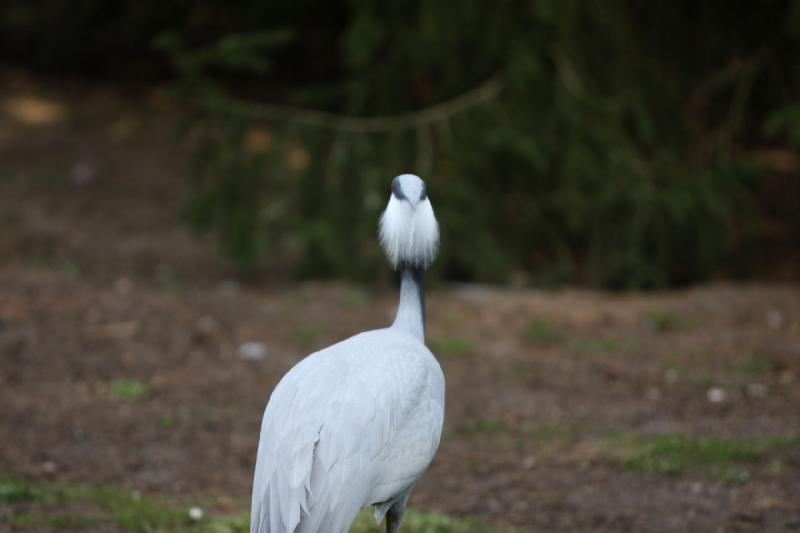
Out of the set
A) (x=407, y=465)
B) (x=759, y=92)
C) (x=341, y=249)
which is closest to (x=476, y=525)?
(x=407, y=465)

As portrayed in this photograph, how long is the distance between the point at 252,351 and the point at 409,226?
12.5 feet

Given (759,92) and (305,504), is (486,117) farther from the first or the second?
(305,504)

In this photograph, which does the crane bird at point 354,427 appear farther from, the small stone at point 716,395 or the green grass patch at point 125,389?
the small stone at point 716,395

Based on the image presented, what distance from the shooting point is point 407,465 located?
180 inches

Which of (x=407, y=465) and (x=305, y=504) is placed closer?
(x=305, y=504)

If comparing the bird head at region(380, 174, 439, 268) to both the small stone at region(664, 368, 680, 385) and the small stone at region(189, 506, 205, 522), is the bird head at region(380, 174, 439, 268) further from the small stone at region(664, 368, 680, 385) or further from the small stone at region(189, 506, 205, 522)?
the small stone at region(664, 368, 680, 385)

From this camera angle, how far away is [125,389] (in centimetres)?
771

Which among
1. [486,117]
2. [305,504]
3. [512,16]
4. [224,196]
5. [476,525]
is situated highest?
[512,16]

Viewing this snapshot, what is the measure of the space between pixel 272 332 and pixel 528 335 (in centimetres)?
203

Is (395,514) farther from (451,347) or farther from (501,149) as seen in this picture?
(501,149)

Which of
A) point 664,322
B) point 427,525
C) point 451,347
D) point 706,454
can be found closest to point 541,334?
point 451,347

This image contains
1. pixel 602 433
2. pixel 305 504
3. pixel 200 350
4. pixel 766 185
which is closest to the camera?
pixel 305 504

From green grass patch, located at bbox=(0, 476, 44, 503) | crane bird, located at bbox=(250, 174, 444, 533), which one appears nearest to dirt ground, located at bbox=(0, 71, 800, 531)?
green grass patch, located at bbox=(0, 476, 44, 503)

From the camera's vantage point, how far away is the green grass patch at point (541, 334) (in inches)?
358
